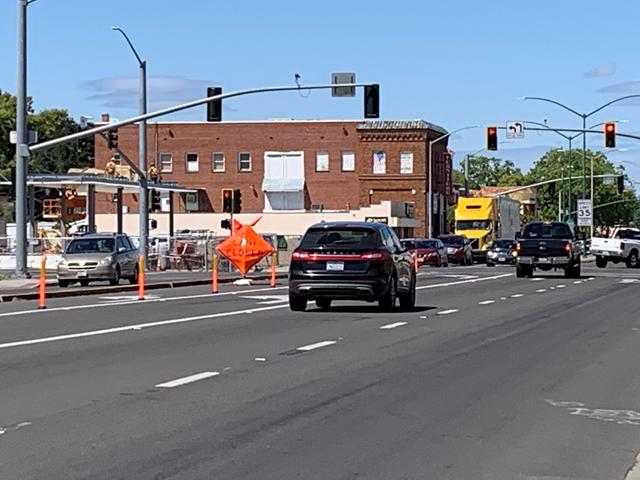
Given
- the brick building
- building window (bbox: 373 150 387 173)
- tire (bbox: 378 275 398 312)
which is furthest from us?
building window (bbox: 373 150 387 173)

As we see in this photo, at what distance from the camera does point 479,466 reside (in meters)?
8.59

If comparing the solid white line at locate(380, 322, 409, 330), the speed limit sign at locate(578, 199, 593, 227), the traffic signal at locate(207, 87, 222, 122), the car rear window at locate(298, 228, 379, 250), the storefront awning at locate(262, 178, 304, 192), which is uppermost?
the traffic signal at locate(207, 87, 222, 122)

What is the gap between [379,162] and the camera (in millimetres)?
87125

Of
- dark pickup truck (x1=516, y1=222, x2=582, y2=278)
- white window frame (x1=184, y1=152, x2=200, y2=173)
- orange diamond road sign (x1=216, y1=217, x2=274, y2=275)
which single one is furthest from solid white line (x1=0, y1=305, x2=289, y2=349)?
white window frame (x1=184, y1=152, x2=200, y2=173)

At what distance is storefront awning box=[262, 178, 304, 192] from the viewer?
8725 cm

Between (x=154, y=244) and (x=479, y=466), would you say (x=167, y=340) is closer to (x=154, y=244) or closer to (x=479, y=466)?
(x=479, y=466)

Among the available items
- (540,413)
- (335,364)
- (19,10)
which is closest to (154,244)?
(19,10)

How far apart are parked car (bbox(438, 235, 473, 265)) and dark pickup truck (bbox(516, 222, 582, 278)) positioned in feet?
78.6

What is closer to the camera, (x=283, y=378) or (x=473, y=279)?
(x=283, y=378)

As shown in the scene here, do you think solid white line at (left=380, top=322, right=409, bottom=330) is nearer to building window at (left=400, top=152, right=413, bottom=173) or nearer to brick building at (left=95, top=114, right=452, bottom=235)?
brick building at (left=95, top=114, right=452, bottom=235)

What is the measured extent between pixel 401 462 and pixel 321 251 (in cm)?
1403

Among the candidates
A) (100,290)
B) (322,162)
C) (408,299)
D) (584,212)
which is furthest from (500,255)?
(408,299)

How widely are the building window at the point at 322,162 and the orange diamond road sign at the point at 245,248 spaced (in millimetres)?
50628

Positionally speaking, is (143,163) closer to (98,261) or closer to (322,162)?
(98,261)
